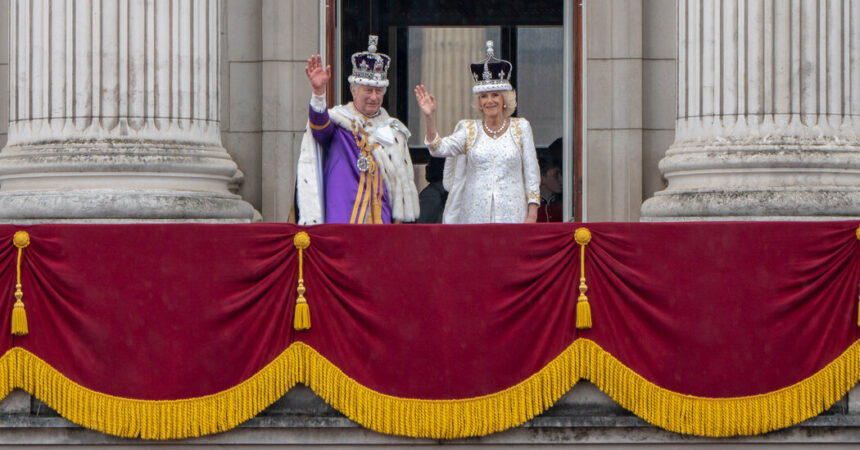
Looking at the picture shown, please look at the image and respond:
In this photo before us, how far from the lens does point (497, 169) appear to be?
10.4 metres

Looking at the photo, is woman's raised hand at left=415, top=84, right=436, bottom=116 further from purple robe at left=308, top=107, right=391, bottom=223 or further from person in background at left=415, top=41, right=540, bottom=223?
purple robe at left=308, top=107, right=391, bottom=223

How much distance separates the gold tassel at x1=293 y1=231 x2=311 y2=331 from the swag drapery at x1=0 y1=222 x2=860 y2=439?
0.04 meters

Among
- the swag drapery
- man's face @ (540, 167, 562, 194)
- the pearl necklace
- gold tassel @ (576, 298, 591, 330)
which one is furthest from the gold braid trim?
man's face @ (540, 167, 562, 194)

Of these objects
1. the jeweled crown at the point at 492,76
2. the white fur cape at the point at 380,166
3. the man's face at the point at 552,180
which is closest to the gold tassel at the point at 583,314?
A: the white fur cape at the point at 380,166

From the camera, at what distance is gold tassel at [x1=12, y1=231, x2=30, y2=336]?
8.73m

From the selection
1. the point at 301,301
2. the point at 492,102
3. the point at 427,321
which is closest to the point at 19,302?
the point at 301,301

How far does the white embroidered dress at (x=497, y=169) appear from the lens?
10.4 m

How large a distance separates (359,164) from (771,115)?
9.58 feet

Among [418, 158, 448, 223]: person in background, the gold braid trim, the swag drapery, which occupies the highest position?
Answer: [418, 158, 448, 223]: person in background

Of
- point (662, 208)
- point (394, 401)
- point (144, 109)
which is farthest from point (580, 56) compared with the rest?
point (394, 401)

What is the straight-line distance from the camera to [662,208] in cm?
1051

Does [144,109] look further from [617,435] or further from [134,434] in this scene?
[617,435]

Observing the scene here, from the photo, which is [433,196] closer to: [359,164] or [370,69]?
[359,164]

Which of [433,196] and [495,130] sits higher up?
[495,130]
